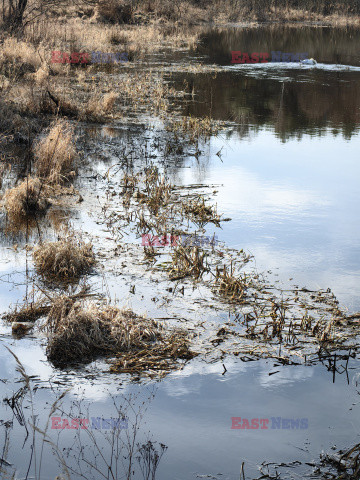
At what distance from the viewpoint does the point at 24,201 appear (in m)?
8.38

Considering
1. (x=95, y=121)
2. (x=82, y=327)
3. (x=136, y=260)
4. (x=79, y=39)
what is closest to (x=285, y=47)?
(x=79, y=39)

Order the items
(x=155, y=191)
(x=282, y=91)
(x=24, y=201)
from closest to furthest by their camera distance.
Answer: (x=24, y=201)
(x=155, y=191)
(x=282, y=91)

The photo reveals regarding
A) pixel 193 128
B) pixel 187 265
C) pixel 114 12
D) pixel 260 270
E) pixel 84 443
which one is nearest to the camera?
pixel 84 443

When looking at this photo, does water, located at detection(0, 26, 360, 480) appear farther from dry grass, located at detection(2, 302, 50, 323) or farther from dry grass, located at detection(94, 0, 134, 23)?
dry grass, located at detection(94, 0, 134, 23)

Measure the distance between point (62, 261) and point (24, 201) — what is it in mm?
2167

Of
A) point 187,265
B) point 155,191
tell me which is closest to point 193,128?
point 155,191

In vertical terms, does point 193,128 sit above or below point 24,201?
above

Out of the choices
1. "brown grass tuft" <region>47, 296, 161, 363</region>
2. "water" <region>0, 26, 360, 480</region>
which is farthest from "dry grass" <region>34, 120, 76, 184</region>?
"brown grass tuft" <region>47, 296, 161, 363</region>

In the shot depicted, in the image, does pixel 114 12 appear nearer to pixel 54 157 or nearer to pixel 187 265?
pixel 54 157

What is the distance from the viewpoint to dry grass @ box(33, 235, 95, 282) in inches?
255

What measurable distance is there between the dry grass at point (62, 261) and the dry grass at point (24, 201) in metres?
1.73

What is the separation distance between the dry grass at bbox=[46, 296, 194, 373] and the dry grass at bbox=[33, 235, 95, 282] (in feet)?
Result: 3.77

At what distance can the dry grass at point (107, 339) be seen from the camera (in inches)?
194

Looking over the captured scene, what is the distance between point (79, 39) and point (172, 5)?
47.8 ft
